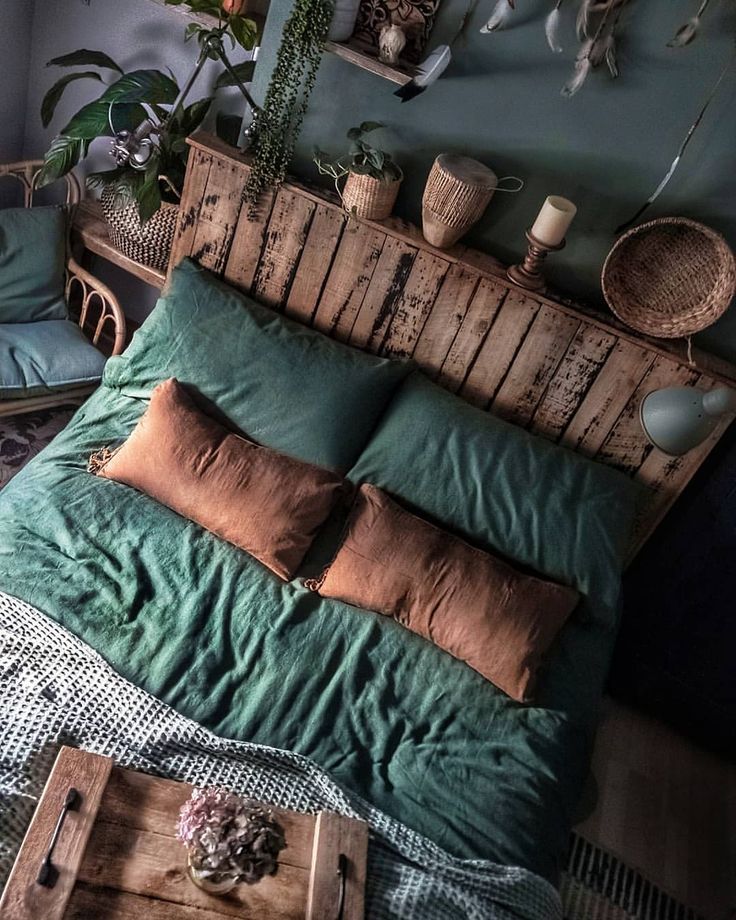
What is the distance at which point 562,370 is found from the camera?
2.12m

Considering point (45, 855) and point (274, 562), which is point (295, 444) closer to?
point (274, 562)

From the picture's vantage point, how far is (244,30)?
7.06 feet

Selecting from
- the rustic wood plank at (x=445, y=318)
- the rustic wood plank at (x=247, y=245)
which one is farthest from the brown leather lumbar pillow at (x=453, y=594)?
the rustic wood plank at (x=247, y=245)

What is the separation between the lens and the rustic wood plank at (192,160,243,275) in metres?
2.19

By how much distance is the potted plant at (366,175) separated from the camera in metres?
1.99

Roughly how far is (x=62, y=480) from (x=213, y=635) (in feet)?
1.94

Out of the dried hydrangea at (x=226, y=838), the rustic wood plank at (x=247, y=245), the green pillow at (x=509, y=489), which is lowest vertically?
the dried hydrangea at (x=226, y=838)

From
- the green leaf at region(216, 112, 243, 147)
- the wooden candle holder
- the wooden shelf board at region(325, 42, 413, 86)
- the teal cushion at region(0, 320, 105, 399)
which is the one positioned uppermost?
the wooden shelf board at region(325, 42, 413, 86)

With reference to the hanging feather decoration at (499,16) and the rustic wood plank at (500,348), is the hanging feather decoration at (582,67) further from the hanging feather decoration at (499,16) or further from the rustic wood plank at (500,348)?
the rustic wood plank at (500,348)

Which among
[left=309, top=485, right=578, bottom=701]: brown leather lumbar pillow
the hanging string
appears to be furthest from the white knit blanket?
the hanging string

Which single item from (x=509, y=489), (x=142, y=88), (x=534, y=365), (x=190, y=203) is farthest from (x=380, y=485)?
(x=142, y=88)

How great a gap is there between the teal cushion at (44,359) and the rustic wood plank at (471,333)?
117 centimetres

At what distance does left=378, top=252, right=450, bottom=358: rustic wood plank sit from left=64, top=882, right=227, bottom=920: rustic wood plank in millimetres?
1525

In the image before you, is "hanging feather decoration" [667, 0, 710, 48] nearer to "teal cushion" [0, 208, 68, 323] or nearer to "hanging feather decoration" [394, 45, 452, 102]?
"hanging feather decoration" [394, 45, 452, 102]
